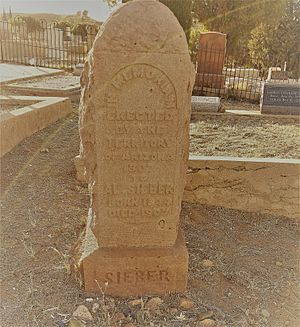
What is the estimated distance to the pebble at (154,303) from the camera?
7.96 feet

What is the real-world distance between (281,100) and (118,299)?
5671 millimetres

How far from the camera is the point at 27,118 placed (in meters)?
4.54

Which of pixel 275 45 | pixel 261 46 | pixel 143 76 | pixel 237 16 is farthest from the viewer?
pixel 237 16

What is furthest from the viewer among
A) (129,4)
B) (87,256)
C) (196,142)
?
(196,142)

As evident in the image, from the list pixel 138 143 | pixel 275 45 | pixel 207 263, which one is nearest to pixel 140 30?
pixel 138 143

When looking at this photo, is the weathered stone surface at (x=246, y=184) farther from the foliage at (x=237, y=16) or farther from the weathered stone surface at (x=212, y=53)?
the foliage at (x=237, y=16)

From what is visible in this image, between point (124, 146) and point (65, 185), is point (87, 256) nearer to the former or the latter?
point (124, 146)

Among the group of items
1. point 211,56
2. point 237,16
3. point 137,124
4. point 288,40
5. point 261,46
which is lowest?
point 137,124

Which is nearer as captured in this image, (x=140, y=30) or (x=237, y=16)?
(x=140, y=30)

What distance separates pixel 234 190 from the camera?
3.65 metres

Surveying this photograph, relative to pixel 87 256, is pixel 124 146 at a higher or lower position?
higher

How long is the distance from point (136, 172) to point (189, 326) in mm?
959

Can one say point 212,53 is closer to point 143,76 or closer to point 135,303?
point 143,76

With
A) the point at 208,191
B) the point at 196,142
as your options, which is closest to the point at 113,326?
the point at 208,191
